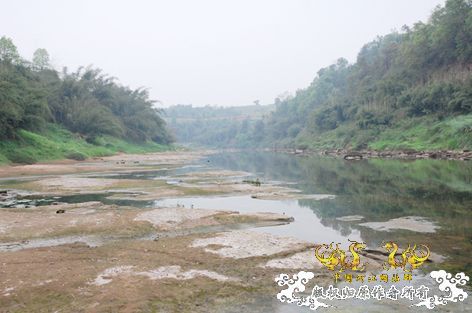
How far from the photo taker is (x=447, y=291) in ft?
31.4

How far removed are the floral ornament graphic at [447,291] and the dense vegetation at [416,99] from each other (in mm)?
48007

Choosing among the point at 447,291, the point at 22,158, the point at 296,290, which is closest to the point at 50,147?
the point at 22,158

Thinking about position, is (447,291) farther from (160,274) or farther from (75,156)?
(75,156)

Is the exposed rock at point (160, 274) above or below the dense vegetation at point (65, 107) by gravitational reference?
below

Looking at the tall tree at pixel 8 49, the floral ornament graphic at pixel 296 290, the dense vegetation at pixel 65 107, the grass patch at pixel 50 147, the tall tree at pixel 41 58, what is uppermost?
the tall tree at pixel 41 58

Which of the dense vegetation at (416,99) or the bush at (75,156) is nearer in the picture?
the bush at (75,156)

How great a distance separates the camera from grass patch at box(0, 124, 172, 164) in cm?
4831

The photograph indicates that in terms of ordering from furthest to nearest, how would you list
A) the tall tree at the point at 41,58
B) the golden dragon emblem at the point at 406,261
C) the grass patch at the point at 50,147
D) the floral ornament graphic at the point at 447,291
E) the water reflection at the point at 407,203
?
1. the tall tree at the point at 41,58
2. the grass patch at the point at 50,147
3. the water reflection at the point at 407,203
4. the golden dragon emblem at the point at 406,261
5. the floral ornament graphic at the point at 447,291

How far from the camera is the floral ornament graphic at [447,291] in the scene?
902 centimetres

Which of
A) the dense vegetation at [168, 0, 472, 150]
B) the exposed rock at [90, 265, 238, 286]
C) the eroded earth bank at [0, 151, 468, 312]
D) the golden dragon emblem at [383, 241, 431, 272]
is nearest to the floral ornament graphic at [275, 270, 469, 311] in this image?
the eroded earth bank at [0, 151, 468, 312]

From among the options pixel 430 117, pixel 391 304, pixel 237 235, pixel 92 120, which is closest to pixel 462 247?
pixel 391 304

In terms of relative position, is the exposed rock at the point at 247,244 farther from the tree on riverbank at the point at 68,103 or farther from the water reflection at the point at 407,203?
the tree on riverbank at the point at 68,103

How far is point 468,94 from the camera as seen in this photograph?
61625 millimetres

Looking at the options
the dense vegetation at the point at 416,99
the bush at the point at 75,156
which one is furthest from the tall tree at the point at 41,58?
the dense vegetation at the point at 416,99
